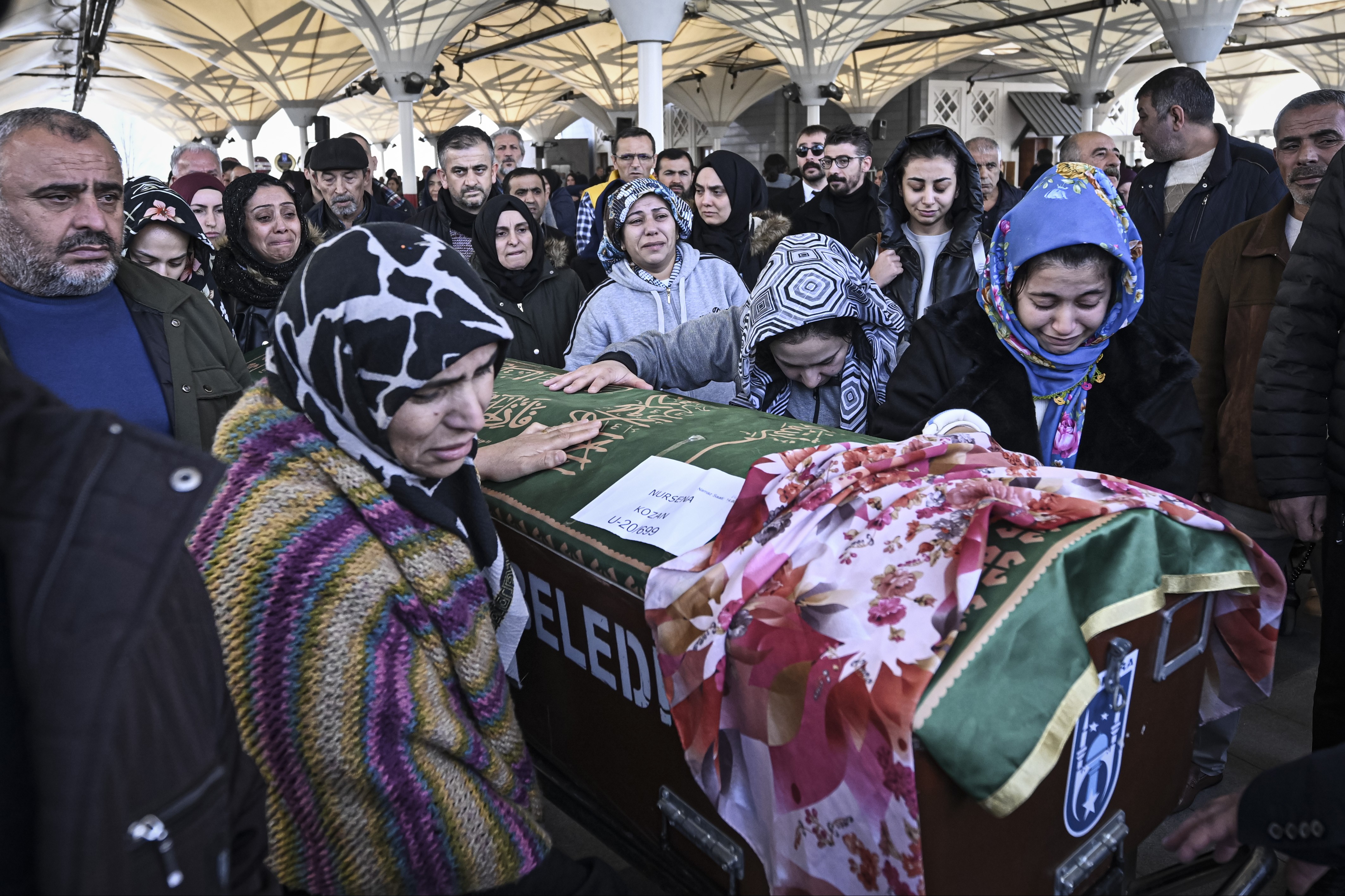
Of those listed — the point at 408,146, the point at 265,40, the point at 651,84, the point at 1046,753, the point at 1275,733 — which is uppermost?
the point at 265,40

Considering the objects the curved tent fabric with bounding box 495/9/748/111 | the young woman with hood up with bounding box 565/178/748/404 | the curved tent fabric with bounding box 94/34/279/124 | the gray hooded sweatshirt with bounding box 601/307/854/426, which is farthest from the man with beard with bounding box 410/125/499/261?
the curved tent fabric with bounding box 94/34/279/124

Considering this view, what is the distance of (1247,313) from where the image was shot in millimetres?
3131

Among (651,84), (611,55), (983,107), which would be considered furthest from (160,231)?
(983,107)

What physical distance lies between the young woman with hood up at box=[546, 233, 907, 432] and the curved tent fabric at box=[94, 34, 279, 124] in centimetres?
2637

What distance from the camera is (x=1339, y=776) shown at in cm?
141

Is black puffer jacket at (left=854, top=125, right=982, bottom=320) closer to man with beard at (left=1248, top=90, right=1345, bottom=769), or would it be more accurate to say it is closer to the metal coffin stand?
man with beard at (left=1248, top=90, right=1345, bottom=769)

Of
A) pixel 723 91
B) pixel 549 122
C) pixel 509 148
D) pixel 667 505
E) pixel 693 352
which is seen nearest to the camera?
pixel 667 505

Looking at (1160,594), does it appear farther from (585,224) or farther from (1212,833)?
(585,224)

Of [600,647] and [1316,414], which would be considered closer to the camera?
[600,647]

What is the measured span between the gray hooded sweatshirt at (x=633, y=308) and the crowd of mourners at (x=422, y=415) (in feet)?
0.04

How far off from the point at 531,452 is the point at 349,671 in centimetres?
93

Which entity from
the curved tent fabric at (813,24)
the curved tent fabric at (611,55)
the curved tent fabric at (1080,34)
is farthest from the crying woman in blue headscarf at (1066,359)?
the curved tent fabric at (611,55)

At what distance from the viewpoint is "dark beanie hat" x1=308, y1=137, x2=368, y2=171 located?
5.32 m

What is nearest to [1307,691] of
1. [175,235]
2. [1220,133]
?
[1220,133]
